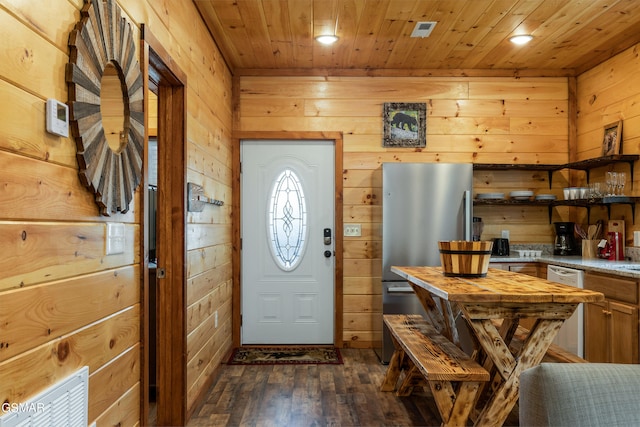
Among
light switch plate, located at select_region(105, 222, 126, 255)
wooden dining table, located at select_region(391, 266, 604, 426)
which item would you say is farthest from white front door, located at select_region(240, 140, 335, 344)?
light switch plate, located at select_region(105, 222, 126, 255)

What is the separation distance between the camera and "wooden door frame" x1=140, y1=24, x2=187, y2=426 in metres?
2.64

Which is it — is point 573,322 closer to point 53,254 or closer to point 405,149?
point 405,149

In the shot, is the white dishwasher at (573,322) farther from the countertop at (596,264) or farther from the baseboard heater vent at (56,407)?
the baseboard heater vent at (56,407)

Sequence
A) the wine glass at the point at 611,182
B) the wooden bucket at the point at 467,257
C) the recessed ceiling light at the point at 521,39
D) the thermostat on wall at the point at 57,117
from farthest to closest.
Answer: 1. the wine glass at the point at 611,182
2. the recessed ceiling light at the point at 521,39
3. the wooden bucket at the point at 467,257
4. the thermostat on wall at the point at 57,117

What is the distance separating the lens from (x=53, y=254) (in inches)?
51.6

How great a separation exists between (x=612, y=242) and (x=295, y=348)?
9.46 feet

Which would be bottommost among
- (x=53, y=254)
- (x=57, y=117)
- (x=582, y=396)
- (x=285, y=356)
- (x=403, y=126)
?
(x=285, y=356)

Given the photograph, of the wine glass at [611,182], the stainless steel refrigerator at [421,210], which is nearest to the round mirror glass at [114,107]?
the stainless steel refrigerator at [421,210]

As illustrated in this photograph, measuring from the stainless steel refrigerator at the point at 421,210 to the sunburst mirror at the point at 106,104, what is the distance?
245 cm

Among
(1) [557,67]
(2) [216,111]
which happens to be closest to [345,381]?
(2) [216,111]

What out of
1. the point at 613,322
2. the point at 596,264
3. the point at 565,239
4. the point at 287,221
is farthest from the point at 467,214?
the point at 287,221

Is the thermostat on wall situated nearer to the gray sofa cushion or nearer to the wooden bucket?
the gray sofa cushion

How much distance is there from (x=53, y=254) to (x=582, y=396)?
1380 millimetres

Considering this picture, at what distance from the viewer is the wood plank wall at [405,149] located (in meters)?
4.43
